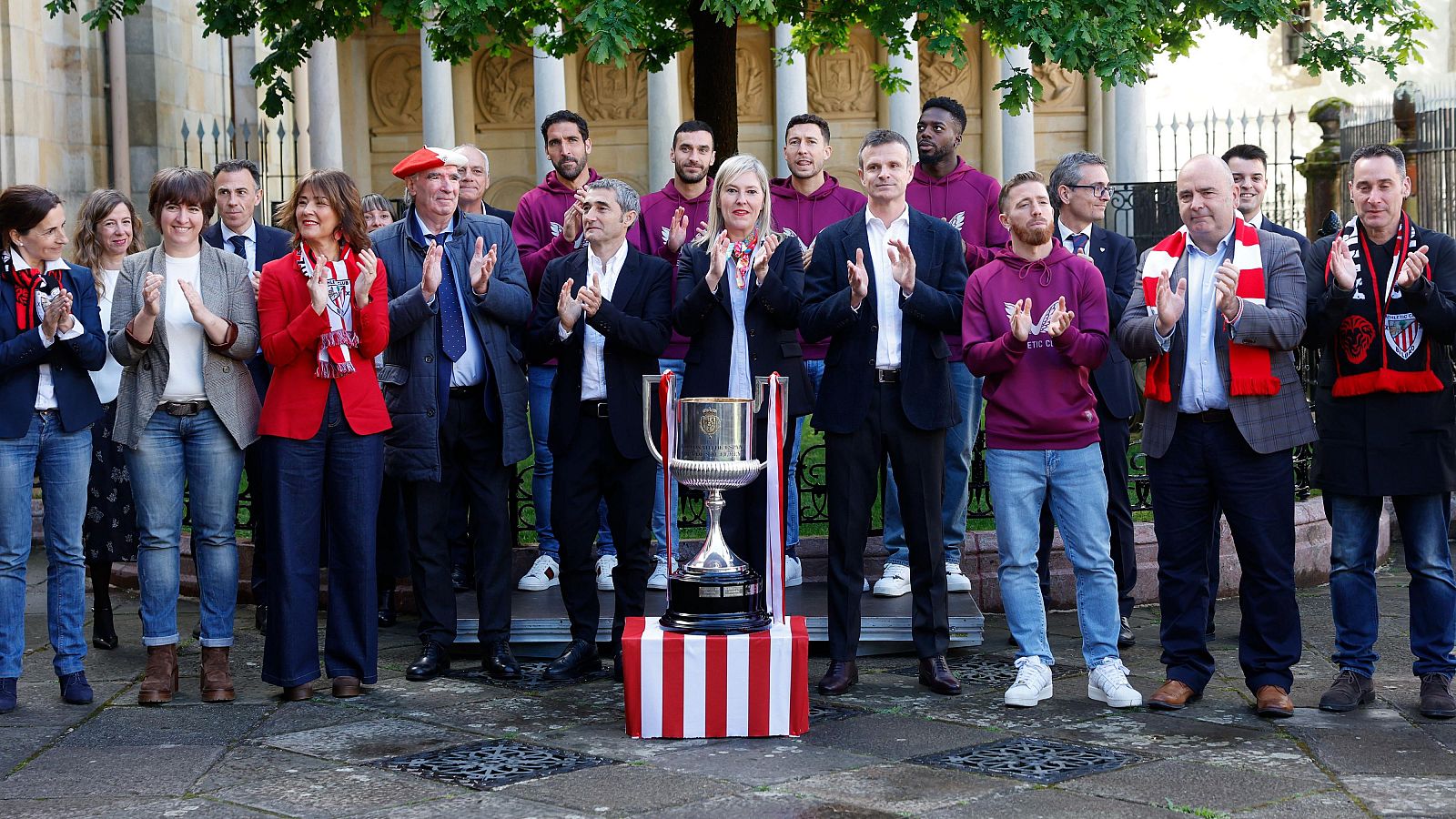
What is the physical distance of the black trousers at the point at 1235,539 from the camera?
20.6 ft

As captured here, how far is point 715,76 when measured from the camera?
10.7 m

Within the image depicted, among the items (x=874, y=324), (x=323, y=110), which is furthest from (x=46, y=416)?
(x=323, y=110)

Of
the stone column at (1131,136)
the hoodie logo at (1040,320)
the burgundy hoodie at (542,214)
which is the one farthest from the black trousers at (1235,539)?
the stone column at (1131,136)

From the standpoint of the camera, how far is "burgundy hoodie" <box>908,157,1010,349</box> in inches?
321

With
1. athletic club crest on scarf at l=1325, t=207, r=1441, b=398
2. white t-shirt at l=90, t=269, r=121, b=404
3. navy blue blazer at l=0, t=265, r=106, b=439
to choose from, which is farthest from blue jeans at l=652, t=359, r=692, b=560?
athletic club crest on scarf at l=1325, t=207, r=1441, b=398

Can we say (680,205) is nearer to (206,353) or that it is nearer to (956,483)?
(956,483)

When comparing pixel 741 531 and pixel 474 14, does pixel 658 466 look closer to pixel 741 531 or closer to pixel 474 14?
pixel 741 531

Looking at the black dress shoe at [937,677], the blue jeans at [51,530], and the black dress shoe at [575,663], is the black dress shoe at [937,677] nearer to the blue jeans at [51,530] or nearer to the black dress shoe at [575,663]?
the black dress shoe at [575,663]

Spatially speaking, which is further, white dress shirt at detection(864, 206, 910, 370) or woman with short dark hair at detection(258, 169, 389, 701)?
white dress shirt at detection(864, 206, 910, 370)

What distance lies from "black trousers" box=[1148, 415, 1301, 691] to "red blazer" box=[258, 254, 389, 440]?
127 inches

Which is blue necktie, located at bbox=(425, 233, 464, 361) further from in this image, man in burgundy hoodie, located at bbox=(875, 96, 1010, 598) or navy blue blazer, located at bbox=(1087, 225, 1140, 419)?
navy blue blazer, located at bbox=(1087, 225, 1140, 419)

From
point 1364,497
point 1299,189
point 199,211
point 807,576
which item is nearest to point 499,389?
point 199,211

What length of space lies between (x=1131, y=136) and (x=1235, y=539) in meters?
23.7

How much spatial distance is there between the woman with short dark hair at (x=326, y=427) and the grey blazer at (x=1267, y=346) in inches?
121
